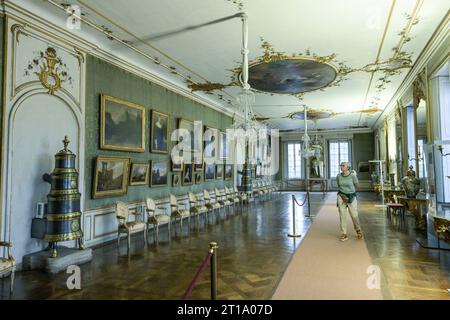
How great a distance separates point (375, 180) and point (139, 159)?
16585 millimetres

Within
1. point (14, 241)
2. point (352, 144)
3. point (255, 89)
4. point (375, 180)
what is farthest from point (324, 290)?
point (352, 144)

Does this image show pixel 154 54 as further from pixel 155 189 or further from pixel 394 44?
pixel 394 44

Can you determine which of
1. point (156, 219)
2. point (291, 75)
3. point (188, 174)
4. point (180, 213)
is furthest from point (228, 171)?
point (156, 219)

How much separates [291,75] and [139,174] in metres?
5.30

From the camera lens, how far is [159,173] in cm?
898

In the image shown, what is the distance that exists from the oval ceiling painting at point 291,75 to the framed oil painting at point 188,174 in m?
3.54

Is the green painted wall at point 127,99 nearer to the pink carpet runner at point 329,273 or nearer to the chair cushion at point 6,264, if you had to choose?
the chair cushion at point 6,264

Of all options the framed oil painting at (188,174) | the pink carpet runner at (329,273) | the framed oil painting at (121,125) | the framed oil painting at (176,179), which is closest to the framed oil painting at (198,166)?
the framed oil painting at (188,174)

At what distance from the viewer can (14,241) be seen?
4977 mm

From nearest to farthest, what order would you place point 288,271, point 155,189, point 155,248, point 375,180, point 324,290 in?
point 324,290 < point 288,271 < point 155,248 < point 155,189 < point 375,180

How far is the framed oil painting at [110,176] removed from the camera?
6.71 m

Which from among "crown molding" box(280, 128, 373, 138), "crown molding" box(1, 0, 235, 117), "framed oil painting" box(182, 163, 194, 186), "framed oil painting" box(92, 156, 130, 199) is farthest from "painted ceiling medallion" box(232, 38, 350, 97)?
"crown molding" box(280, 128, 373, 138)

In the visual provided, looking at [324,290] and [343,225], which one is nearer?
[324,290]

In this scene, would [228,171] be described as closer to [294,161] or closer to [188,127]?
[188,127]
